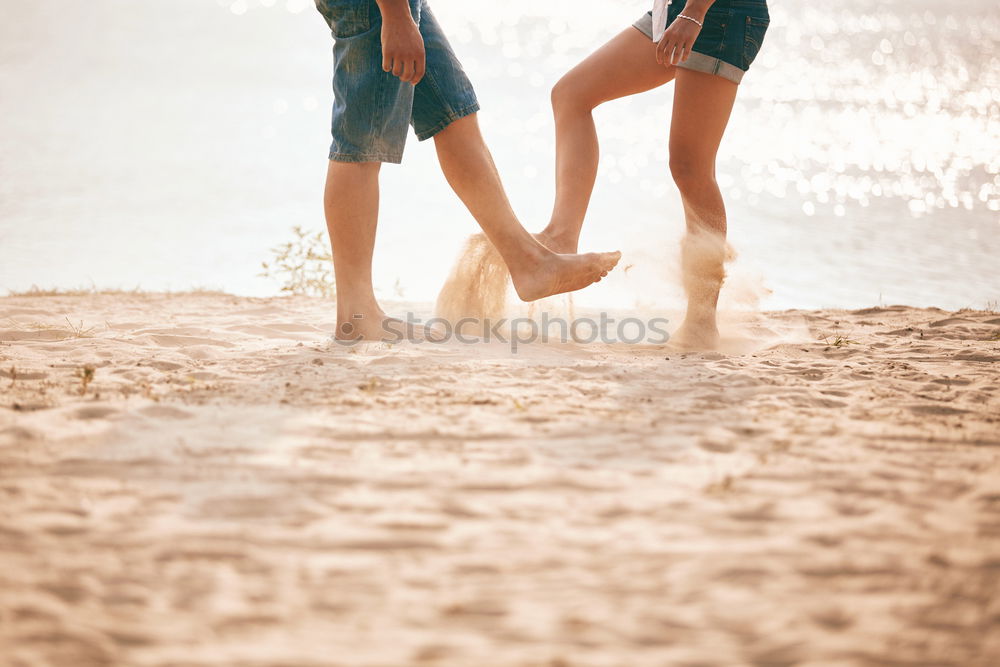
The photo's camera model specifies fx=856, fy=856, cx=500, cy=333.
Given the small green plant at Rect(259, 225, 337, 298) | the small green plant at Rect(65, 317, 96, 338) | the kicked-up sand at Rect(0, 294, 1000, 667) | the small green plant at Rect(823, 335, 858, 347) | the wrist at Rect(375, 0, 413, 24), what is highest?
the wrist at Rect(375, 0, 413, 24)

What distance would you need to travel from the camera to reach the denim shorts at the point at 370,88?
288 cm

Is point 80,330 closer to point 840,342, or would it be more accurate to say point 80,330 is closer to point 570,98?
point 570,98

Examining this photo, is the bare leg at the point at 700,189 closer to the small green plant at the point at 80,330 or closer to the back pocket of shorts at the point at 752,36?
the back pocket of shorts at the point at 752,36

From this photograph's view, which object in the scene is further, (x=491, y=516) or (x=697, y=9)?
(x=697, y=9)

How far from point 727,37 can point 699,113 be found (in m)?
0.28

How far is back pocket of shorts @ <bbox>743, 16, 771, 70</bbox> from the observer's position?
3121 mm

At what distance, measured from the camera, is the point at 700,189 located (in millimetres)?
3289

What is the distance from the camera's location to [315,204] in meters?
10.4

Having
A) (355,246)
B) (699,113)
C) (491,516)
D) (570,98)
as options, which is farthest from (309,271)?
(491,516)

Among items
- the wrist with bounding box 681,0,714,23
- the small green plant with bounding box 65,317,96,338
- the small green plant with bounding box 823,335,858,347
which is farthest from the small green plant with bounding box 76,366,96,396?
the small green plant with bounding box 823,335,858,347

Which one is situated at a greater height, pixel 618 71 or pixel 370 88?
pixel 618 71

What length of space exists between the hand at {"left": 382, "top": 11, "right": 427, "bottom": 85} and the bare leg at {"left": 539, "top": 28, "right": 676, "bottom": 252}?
793 mm

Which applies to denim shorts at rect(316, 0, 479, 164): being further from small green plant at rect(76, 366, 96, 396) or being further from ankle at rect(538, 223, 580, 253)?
small green plant at rect(76, 366, 96, 396)

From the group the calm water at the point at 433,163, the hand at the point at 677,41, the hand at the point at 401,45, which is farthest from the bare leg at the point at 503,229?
the hand at the point at 677,41
